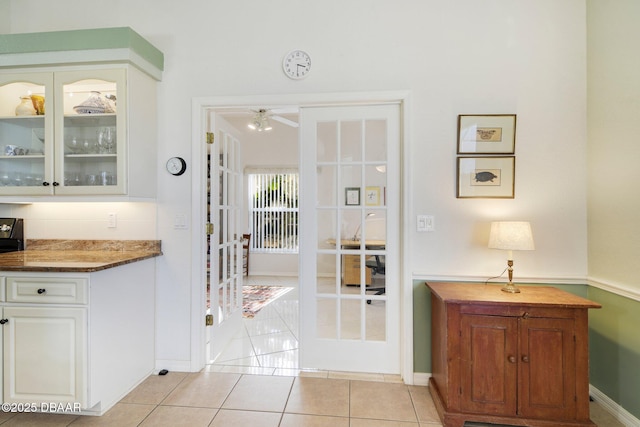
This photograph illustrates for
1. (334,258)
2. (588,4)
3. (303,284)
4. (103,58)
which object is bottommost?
(303,284)

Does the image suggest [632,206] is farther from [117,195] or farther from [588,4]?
[117,195]

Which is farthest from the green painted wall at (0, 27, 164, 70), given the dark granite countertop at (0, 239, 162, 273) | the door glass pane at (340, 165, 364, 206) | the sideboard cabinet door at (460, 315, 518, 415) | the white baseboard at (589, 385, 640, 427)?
the white baseboard at (589, 385, 640, 427)

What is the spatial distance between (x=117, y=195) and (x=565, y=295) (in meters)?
3.02

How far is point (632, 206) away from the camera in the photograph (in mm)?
1799

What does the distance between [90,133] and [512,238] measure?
2995 millimetres

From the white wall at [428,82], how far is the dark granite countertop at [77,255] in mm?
220

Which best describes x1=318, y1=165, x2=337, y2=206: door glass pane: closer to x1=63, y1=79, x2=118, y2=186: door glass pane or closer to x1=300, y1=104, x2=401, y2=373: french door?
x1=300, y1=104, x2=401, y2=373: french door

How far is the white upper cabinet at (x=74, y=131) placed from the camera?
212cm

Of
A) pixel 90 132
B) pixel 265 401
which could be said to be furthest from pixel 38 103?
pixel 265 401

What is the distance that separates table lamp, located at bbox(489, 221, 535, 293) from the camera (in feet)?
6.22

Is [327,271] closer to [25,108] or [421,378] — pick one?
[421,378]

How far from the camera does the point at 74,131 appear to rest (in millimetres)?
2199

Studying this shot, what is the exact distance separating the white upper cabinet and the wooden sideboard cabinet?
2.34 metres

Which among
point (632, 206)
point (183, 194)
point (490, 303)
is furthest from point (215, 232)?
point (632, 206)
